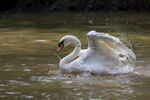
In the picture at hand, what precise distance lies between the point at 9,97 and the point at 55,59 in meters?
3.33

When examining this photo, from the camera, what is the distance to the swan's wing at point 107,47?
6.80 m

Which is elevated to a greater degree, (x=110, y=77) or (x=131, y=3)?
(x=131, y=3)

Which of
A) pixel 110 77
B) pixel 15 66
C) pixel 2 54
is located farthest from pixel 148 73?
pixel 2 54

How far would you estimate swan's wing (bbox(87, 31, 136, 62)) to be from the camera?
268 inches

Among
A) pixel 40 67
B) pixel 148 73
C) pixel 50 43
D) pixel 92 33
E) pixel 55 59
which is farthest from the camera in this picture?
pixel 50 43

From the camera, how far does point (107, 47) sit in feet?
24.0

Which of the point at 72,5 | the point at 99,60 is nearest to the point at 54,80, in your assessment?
the point at 99,60

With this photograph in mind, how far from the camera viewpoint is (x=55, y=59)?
895 centimetres

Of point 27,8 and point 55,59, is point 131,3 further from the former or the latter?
point 55,59

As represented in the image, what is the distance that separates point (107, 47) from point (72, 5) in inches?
898

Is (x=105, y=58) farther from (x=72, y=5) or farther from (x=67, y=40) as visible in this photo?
(x=72, y=5)

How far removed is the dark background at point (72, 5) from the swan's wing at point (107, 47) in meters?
20.0

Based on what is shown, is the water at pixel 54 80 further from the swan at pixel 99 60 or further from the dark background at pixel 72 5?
the dark background at pixel 72 5

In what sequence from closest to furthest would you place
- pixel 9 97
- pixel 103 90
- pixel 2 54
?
pixel 9 97 < pixel 103 90 < pixel 2 54
